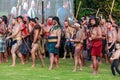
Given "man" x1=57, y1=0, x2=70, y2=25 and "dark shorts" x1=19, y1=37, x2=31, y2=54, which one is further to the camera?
"man" x1=57, y1=0, x2=70, y2=25

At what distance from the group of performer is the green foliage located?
24.4 feet

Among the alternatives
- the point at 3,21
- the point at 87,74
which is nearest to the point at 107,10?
the point at 3,21

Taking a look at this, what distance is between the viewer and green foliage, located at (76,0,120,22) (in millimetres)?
24750

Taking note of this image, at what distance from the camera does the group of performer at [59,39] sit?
42.1 ft

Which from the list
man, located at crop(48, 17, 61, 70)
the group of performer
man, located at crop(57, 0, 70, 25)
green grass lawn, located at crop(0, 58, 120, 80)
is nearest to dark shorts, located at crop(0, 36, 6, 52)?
the group of performer

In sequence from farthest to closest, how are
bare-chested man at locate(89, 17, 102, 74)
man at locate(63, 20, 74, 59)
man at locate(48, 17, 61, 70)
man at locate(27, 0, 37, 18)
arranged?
1. man at locate(27, 0, 37, 18)
2. man at locate(63, 20, 74, 59)
3. man at locate(48, 17, 61, 70)
4. bare-chested man at locate(89, 17, 102, 74)

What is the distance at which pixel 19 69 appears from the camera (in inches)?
548

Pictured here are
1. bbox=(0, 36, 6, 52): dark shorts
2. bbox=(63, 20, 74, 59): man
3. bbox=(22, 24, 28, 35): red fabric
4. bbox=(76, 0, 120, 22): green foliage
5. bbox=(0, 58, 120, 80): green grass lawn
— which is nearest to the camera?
bbox=(0, 58, 120, 80): green grass lawn

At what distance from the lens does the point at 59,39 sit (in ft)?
45.9

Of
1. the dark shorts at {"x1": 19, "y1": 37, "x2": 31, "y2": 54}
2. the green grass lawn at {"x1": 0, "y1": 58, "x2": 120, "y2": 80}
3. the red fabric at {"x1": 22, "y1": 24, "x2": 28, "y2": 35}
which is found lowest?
the green grass lawn at {"x1": 0, "y1": 58, "x2": 120, "y2": 80}

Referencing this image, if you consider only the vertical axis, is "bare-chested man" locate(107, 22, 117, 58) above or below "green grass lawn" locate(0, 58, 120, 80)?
above

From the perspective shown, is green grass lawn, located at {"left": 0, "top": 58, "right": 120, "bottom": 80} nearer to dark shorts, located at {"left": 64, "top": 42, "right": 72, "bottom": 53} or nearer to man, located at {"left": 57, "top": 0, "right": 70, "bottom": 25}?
dark shorts, located at {"left": 64, "top": 42, "right": 72, "bottom": 53}

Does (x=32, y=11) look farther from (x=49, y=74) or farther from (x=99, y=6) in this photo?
(x=49, y=74)

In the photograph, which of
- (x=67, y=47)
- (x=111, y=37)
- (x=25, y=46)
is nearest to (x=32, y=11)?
(x=67, y=47)
